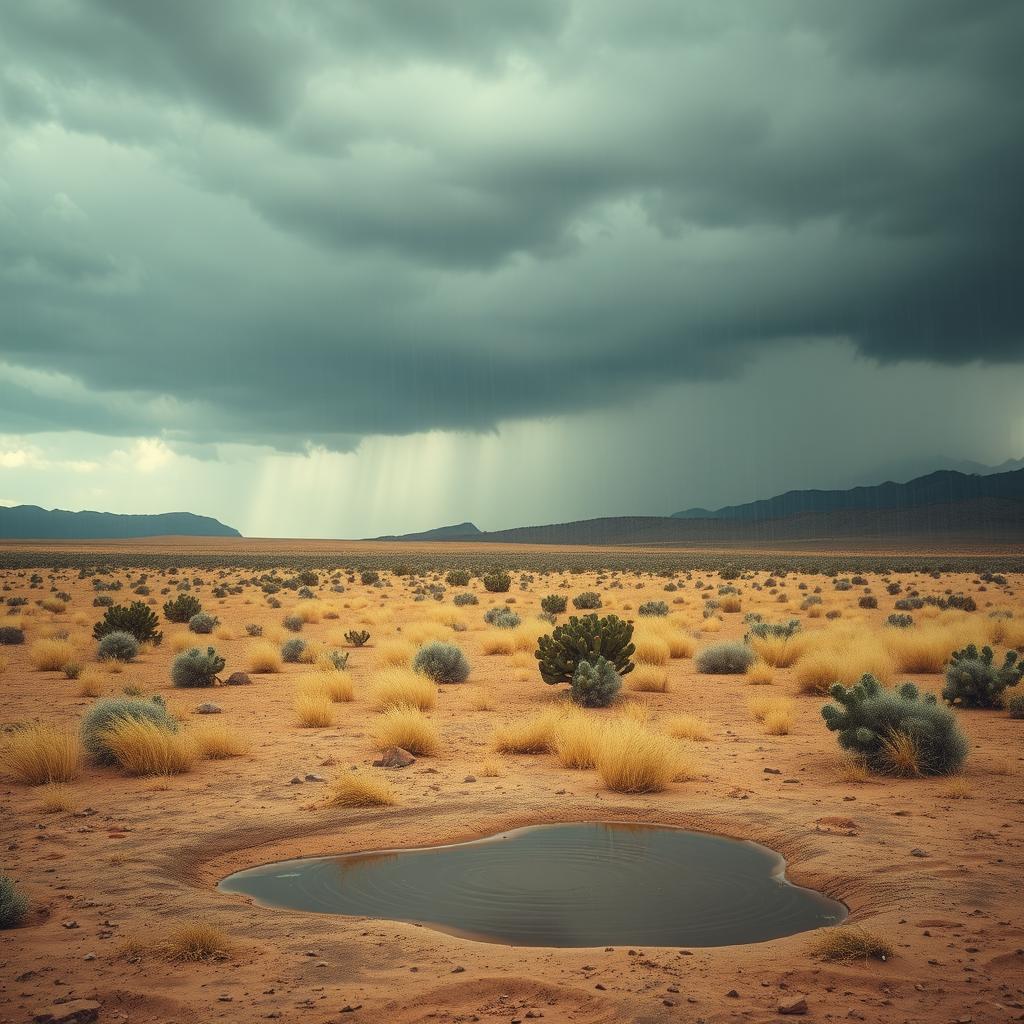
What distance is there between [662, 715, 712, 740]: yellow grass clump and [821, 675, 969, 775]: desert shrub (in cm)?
236

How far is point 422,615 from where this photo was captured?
109 ft

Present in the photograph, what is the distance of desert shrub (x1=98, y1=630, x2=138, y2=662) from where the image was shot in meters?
22.1

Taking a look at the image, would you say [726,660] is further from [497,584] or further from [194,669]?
[497,584]

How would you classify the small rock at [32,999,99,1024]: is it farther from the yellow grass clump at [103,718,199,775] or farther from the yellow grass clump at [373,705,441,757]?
the yellow grass clump at [373,705,441,757]

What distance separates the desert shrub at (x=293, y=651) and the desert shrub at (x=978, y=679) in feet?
51.4

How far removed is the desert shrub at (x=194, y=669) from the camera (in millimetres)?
18234

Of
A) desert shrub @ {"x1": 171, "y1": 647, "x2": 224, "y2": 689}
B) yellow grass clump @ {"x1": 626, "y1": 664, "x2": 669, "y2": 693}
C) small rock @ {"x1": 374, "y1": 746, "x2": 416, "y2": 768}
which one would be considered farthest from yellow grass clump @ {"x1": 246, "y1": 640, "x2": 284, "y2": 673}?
small rock @ {"x1": 374, "y1": 746, "x2": 416, "y2": 768}

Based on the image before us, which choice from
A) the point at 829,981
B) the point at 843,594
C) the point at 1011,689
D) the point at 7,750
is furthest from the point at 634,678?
the point at 843,594

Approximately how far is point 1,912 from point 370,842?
3.33 meters

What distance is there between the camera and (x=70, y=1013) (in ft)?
16.1

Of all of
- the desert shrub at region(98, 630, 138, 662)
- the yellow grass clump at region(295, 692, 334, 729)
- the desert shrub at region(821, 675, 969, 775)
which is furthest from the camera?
the desert shrub at region(98, 630, 138, 662)

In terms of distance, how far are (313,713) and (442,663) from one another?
4.86 metres

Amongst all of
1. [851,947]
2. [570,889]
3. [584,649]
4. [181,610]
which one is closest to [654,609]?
[584,649]

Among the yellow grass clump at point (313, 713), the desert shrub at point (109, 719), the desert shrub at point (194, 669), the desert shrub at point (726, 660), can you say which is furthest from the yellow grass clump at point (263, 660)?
the desert shrub at point (726, 660)
